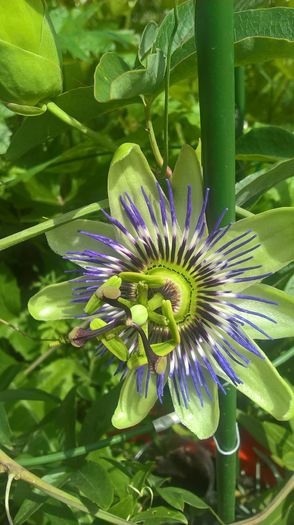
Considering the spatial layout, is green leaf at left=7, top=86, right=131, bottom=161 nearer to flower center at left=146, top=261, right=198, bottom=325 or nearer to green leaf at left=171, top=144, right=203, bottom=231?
green leaf at left=171, top=144, right=203, bottom=231

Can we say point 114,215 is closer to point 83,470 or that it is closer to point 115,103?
point 115,103

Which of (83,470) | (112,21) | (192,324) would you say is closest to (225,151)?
(192,324)

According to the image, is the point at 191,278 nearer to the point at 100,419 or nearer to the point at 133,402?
the point at 133,402

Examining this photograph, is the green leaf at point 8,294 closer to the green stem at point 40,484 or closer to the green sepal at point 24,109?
the green stem at point 40,484

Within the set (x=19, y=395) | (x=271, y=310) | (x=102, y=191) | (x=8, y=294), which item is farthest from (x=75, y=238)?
(x=8, y=294)

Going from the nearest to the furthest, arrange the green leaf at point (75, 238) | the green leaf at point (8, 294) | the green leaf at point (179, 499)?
the green leaf at point (75, 238) → the green leaf at point (179, 499) → the green leaf at point (8, 294)

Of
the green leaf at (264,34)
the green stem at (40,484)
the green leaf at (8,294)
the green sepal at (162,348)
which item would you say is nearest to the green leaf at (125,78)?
the green leaf at (264,34)

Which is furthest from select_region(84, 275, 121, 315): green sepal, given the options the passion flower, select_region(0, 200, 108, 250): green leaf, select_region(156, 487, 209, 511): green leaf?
select_region(156, 487, 209, 511): green leaf
